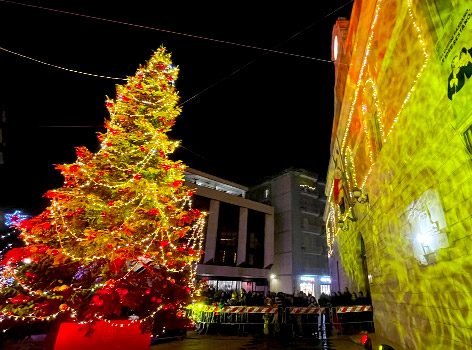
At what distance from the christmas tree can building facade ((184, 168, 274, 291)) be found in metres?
22.3

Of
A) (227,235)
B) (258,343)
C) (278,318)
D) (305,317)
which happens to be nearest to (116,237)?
(258,343)

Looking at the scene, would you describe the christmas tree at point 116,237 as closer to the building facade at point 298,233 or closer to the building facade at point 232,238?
the building facade at point 232,238

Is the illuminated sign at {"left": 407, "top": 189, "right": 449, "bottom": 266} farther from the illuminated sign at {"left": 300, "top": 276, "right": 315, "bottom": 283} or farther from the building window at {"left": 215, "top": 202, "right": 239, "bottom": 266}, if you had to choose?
the illuminated sign at {"left": 300, "top": 276, "right": 315, "bottom": 283}

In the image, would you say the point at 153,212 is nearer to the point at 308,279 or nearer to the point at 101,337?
the point at 101,337

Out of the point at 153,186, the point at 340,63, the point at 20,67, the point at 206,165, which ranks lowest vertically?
the point at 153,186

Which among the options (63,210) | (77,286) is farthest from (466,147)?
(63,210)

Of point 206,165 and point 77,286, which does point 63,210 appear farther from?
point 206,165

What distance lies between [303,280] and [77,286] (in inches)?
1337

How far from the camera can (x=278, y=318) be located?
11.9 metres

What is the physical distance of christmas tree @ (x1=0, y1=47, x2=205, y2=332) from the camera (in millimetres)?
6390

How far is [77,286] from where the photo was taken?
6.75m

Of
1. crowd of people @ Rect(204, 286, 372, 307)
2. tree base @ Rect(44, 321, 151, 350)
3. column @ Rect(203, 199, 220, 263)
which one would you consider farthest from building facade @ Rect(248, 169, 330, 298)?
tree base @ Rect(44, 321, 151, 350)

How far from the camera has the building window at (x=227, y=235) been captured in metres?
33.0

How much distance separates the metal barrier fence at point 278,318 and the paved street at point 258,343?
878 millimetres
